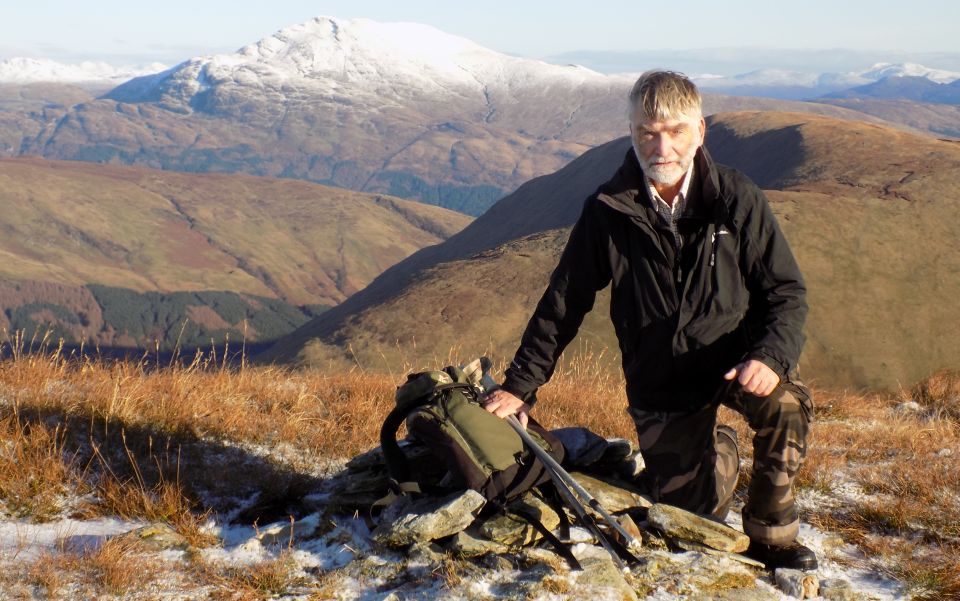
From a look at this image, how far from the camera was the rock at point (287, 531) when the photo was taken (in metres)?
4.51

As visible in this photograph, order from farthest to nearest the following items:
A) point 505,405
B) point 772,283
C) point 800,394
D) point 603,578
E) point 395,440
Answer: point 395,440, point 505,405, point 772,283, point 800,394, point 603,578

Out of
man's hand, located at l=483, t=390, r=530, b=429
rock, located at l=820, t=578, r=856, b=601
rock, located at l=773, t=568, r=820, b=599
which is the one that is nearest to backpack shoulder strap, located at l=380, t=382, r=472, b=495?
man's hand, located at l=483, t=390, r=530, b=429

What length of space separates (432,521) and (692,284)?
189 centimetres

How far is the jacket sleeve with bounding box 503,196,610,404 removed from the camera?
4.68 metres

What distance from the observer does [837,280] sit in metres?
33.4

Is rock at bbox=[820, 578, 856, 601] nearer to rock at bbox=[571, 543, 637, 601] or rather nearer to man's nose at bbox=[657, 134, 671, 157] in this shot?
rock at bbox=[571, 543, 637, 601]

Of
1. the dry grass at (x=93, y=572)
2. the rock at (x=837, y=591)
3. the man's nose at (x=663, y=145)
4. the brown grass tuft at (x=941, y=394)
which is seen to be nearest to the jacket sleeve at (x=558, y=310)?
the man's nose at (x=663, y=145)

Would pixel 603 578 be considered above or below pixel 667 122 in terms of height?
below

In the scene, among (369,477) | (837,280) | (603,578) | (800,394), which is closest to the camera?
(603,578)

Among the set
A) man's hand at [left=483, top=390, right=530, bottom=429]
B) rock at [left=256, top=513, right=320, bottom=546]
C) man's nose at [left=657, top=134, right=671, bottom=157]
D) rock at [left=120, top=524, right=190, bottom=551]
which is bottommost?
rock at [left=256, top=513, right=320, bottom=546]

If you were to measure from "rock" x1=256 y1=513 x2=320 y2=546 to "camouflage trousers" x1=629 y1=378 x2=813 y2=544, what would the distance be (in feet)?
6.67

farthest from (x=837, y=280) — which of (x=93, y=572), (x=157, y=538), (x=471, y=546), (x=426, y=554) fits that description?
(x=93, y=572)

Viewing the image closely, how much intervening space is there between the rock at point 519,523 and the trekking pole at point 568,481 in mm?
194

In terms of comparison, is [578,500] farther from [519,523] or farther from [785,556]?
[785,556]
